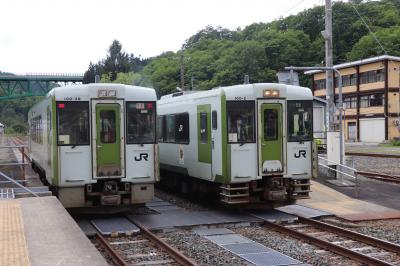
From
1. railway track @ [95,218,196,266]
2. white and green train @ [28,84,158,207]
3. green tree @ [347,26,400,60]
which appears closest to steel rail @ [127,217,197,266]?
railway track @ [95,218,196,266]

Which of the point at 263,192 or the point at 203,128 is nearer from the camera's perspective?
the point at 263,192

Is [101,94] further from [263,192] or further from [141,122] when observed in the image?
[263,192]

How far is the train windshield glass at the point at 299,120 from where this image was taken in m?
13.2

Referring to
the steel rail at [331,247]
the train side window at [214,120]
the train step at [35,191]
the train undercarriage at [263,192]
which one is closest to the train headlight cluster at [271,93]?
the train side window at [214,120]

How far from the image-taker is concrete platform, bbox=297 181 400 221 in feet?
41.2

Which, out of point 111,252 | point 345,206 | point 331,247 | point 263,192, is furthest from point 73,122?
point 345,206

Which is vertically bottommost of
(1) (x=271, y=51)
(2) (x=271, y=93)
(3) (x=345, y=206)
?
(3) (x=345, y=206)

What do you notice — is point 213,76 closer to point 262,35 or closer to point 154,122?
point 262,35

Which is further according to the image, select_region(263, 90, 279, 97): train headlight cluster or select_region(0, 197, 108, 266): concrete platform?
select_region(263, 90, 279, 97): train headlight cluster

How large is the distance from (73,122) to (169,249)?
171 inches

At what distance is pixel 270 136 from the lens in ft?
42.7

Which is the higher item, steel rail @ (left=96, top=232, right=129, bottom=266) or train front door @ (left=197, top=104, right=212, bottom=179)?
train front door @ (left=197, top=104, right=212, bottom=179)

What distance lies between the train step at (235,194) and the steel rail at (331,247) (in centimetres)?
114

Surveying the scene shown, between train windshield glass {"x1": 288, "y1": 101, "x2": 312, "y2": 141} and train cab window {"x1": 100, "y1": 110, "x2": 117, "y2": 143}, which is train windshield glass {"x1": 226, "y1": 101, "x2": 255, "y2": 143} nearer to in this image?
train windshield glass {"x1": 288, "y1": 101, "x2": 312, "y2": 141}
